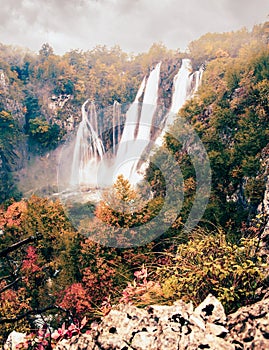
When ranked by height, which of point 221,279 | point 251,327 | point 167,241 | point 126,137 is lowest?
point 167,241

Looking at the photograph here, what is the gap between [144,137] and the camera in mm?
29859

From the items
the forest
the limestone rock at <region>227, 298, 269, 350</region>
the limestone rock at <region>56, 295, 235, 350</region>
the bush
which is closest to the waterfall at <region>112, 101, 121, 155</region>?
the forest

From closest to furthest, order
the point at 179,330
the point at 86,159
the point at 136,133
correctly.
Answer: the point at 179,330 < the point at 136,133 < the point at 86,159

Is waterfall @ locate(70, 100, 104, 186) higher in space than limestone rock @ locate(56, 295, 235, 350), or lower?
lower

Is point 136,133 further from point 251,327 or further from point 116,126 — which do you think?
point 251,327

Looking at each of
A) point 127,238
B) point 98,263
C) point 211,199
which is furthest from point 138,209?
point 211,199

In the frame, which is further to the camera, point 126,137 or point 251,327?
point 126,137

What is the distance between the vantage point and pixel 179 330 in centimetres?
271

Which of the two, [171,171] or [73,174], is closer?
[171,171]

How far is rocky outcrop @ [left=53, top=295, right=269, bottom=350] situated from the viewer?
2.60 meters

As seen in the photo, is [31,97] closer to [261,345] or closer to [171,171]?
[171,171]

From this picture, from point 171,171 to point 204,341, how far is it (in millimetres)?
14048

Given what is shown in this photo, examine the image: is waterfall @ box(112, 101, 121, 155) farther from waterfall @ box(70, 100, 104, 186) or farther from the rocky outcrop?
the rocky outcrop

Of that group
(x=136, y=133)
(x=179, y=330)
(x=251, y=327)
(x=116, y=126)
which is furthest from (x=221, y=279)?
(x=116, y=126)
